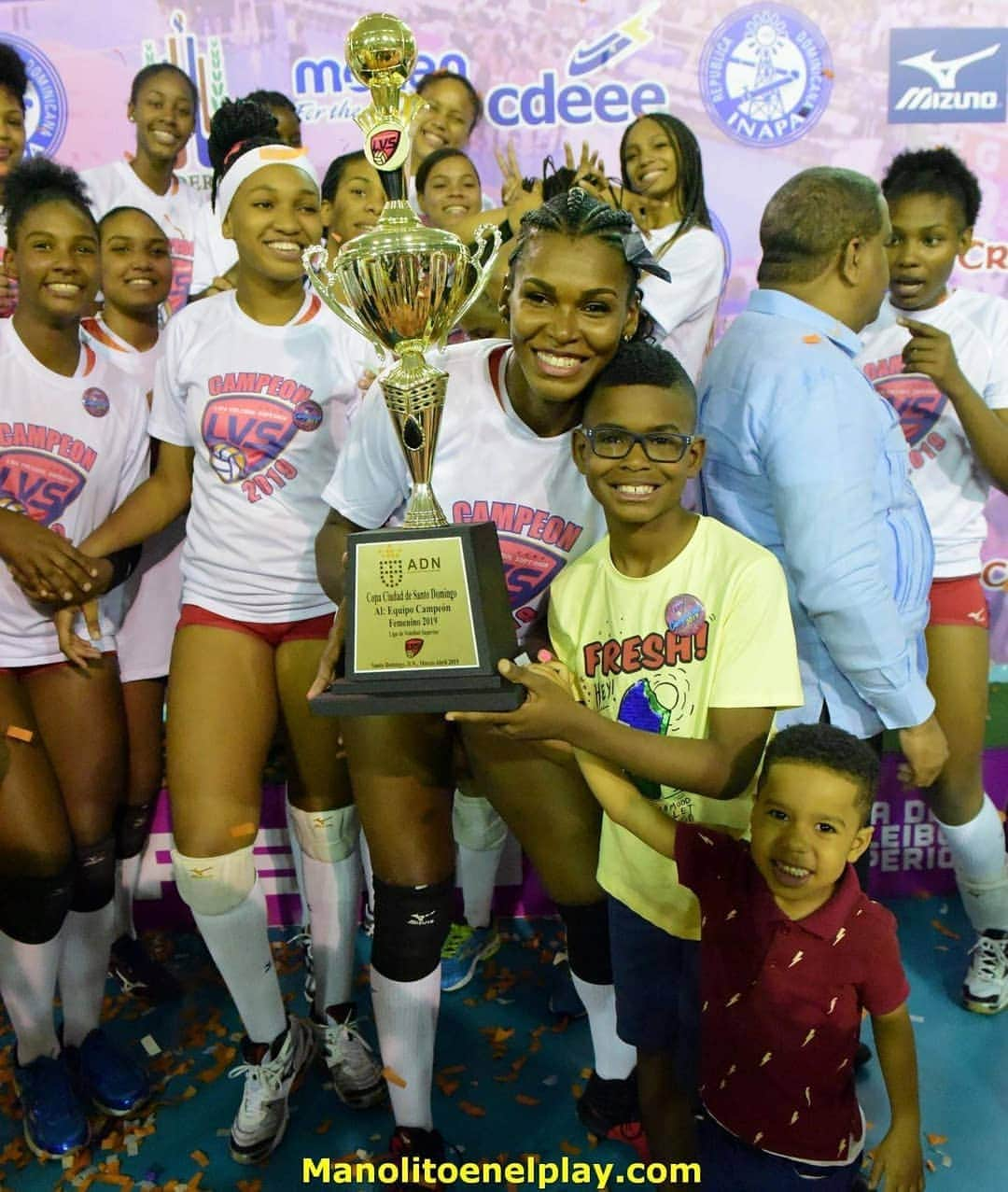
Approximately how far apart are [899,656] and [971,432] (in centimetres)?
79

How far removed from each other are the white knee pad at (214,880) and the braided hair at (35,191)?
4.15ft

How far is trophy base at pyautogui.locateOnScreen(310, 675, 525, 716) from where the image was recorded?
1.32m

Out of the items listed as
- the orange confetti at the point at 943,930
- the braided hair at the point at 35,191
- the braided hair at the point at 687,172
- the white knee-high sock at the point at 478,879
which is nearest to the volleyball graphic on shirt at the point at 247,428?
the braided hair at the point at 35,191

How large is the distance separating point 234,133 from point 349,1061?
193cm

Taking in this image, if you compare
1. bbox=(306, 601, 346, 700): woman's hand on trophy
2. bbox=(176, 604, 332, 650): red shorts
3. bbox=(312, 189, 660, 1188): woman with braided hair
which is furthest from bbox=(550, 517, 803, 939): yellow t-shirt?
bbox=(176, 604, 332, 650): red shorts

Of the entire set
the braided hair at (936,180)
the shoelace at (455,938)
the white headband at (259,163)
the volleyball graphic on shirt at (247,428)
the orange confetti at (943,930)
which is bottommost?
the orange confetti at (943,930)

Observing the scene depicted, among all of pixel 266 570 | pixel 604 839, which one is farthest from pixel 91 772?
pixel 604 839

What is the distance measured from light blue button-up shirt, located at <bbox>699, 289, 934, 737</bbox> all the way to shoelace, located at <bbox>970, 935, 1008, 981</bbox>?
2.80 ft

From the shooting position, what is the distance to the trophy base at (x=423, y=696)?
1.32m

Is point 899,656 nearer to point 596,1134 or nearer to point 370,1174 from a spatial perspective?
point 596,1134

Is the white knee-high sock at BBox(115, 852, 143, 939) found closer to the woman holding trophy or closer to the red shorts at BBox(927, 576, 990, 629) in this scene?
the woman holding trophy

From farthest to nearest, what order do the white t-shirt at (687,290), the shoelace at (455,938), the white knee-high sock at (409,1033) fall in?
the white t-shirt at (687,290) → the shoelace at (455,938) → the white knee-high sock at (409,1033)

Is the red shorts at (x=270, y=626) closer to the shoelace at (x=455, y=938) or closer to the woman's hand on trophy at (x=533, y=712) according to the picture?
the woman's hand on trophy at (x=533, y=712)

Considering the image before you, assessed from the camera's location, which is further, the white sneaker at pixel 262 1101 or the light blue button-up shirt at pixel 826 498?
the white sneaker at pixel 262 1101
